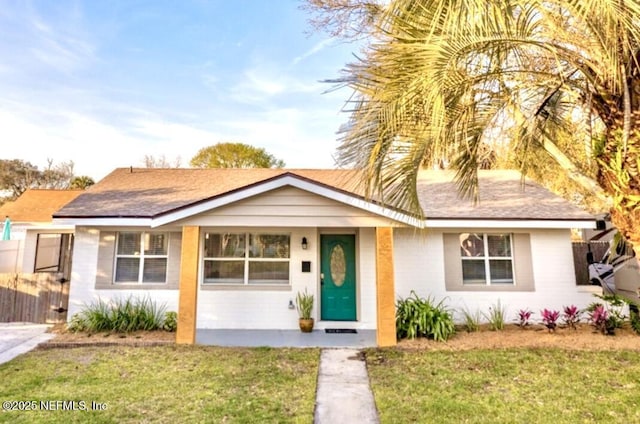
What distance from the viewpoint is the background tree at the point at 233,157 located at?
29.8 metres

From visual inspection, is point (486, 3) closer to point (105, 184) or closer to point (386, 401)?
point (386, 401)

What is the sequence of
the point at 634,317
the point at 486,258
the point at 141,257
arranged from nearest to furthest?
Result: the point at 634,317 → the point at 141,257 → the point at 486,258

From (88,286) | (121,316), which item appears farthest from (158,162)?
(121,316)

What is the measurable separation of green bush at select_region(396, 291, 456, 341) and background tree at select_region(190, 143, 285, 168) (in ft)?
78.1

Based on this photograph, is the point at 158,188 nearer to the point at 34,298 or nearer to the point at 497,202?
the point at 34,298

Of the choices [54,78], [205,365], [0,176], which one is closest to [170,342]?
[205,365]

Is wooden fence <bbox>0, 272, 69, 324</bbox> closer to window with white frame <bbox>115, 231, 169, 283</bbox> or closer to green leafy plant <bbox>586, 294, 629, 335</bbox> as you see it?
window with white frame <bbox>115, 231, 169, 283</bbox>

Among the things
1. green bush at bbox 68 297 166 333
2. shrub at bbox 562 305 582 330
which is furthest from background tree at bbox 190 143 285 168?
shrub at bbox 562 305 582 330

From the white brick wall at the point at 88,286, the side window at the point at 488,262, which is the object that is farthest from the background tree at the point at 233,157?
the side window at the point at 488,262

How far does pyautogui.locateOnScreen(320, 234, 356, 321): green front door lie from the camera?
9.24m

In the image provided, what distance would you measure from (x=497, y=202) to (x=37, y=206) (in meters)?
18.2

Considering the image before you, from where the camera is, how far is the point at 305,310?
28.6ft

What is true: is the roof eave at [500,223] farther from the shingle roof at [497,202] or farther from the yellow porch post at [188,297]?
the yellow porch post at [188,297]

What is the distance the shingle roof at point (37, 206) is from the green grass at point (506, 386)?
45.7ft
